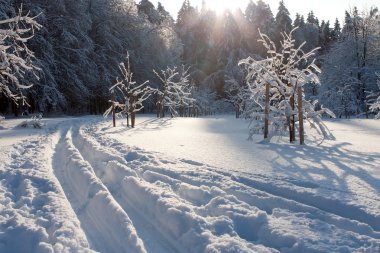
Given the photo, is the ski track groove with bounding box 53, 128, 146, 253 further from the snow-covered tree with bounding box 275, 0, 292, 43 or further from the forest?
the snow-covered tree with bounding box 275, 0, 292, 43

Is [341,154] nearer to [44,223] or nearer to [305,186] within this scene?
[305,186]

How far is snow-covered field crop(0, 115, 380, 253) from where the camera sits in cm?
399

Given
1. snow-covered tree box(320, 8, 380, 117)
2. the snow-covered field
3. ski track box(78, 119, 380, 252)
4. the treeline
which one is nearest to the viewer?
the snow-covered field

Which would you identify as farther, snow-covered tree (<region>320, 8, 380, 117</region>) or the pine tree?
the pine tree

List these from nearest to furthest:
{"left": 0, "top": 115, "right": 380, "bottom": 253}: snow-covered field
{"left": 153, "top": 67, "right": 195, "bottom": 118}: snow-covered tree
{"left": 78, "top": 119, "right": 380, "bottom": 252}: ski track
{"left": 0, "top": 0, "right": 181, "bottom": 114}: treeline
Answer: {"left": 0, "top": 115, "right": 380, "bottom": 253}: snow-covered field < {"left": 78, "top": 119, "right": 380, "bottom": 252}: ski track < {"left": 153, "top": 67, "right": 195, "bottom": 118}: snow-covered tree < {"left": 0, "top": 0, "right": 181, "bottom": 114}: treeline

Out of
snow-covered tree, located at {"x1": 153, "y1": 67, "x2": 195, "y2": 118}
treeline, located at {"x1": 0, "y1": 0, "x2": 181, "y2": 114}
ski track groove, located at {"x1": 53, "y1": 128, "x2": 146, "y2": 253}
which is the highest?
treeline, located at {"x1": 0, "y1": 0, "x2": 181, "y2": 114}

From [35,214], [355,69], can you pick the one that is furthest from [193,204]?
[355,69]

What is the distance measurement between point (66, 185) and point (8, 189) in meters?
0.97

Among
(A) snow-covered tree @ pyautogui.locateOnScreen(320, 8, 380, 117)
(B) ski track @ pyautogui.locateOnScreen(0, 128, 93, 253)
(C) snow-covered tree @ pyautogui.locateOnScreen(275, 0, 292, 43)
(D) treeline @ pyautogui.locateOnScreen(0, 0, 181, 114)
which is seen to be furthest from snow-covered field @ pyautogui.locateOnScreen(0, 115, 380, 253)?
(C) snow-covered tree @ pyautogui.locateOnScreen(275, 0, 292, 43)

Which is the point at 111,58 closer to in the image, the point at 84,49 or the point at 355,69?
the point at 84,49

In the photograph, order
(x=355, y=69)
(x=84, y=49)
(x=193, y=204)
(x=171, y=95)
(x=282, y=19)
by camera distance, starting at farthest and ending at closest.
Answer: (x=282, y=19) < (x=355, y=69) < (x=84, y=49) < (x=171, y=95) < (x=193, y=204)

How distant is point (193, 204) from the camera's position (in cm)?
524

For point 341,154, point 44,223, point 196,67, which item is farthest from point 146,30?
point 44,223

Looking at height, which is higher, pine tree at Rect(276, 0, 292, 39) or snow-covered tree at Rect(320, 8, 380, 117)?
pine tree at Rect(276, 0, 292, 39)
